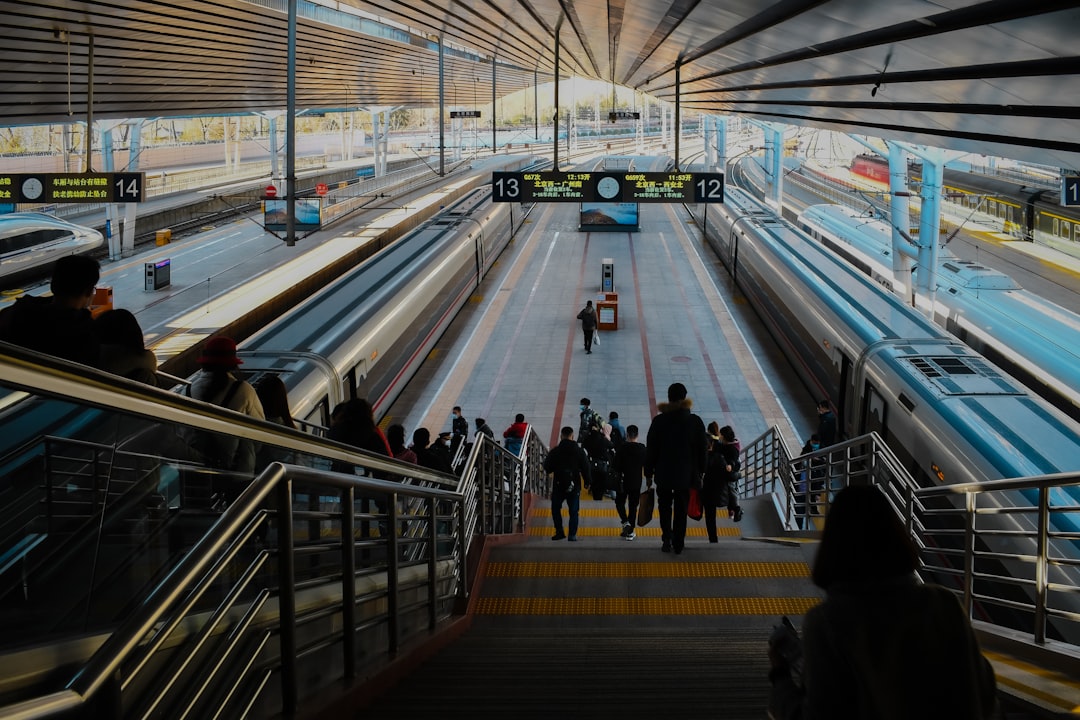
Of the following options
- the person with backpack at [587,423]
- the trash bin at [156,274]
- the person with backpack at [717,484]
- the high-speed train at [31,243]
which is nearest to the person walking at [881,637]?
the person with backpack at [717,484]

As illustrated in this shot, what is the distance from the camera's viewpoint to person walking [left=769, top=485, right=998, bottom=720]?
195 cm

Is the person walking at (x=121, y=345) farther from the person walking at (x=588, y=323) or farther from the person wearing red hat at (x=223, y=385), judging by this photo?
the person walking at (x=588, y=323)

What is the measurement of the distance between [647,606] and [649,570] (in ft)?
2.34

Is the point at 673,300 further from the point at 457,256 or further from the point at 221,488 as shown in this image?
the point at 221,488

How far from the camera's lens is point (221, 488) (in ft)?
9.51

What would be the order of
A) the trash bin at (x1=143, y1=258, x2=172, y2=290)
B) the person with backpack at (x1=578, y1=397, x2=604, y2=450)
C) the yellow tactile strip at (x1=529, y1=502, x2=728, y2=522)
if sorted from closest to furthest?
the yellow tactile strip at (x1=529, y1=502, x2=728, y2=522) < the person with backpack at (x1=578, y1=397, x2=604, y2=450) < the trash bin at (x1=143, y1=258, x2=172, y2=290)

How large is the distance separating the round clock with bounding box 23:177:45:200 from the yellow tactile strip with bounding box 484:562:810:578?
14731 millimetres

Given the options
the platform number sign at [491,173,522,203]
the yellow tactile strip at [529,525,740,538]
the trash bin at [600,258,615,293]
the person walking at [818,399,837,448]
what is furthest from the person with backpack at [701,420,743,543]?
the trash bin at [600,258,615,293]

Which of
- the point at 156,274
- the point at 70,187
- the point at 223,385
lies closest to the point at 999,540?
the point at 223,385

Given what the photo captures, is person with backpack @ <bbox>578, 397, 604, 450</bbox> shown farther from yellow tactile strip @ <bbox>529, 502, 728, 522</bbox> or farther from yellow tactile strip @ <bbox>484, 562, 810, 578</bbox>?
yellow tactile strip @ <bbox>484, 562, 810, 578</bbox>

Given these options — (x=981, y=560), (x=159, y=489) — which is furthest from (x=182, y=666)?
(x=981, y=560)

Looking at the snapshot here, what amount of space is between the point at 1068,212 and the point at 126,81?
68.8 ft

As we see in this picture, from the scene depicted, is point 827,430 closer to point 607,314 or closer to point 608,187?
point 608,187

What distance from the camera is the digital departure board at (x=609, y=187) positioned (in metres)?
20.3
